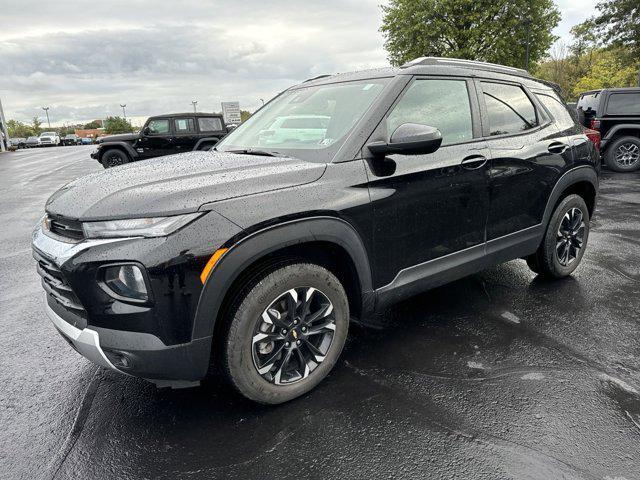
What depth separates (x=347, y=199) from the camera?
2518 millimetres

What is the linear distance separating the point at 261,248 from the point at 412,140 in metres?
1.01

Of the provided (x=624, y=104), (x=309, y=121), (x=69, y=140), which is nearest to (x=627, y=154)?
(x=624, y=104)

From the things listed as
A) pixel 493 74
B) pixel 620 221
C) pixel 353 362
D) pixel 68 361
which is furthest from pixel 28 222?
pixel 620 221

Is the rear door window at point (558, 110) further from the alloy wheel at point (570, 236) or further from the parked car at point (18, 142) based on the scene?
the parked car at point (18, 142)

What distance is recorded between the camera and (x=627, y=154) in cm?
1135

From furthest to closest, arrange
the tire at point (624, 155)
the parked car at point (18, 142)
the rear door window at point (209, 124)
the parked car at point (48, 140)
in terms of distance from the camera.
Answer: the parked car at point (48, 140) → the parked car at point (18, 142) → the rear door window at point (209, 124) → the tire at point (624, 155)

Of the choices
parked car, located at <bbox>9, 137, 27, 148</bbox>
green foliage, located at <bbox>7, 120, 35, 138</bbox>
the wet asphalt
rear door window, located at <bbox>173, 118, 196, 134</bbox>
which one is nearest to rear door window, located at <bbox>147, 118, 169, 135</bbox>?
rear door window, located at <bbox>173, 118, 196, 134</bbox>

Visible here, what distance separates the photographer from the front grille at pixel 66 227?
219cm

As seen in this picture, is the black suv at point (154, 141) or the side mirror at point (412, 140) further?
the black suv at point (154, 141)

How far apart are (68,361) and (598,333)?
3.68 meters

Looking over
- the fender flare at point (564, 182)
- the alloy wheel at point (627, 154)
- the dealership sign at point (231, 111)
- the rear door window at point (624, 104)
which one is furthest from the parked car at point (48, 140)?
the fender flare at point (564, 182)

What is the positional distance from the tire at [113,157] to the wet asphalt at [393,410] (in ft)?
39.7

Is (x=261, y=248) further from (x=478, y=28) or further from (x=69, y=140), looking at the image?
(x=69, y=140)

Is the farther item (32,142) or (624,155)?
(32,142)
